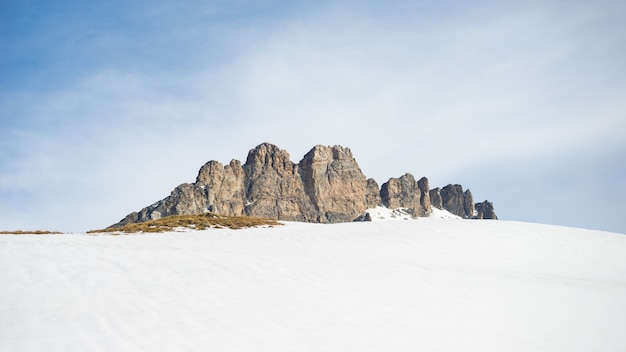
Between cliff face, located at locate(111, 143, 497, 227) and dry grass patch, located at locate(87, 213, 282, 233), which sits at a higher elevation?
cliff face, located at locate(111, 143, 497, 227)

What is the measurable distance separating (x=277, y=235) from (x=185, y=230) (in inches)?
208

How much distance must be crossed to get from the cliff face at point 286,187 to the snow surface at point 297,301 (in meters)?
134

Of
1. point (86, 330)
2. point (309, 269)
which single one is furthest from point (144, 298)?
point (309, 269)

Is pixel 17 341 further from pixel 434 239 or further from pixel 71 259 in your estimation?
pixel 434 239

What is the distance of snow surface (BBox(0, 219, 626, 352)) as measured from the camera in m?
5.56

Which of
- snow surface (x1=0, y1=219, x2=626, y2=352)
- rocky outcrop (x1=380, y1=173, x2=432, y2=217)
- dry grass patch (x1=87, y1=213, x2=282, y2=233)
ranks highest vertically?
rocky outcrop (x1=380, y1=173, x2=432, y2=217)

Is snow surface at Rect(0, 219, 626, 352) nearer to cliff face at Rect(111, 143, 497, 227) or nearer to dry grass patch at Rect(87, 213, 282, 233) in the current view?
dry grass patch at Rect(87, 213, 282, 233)

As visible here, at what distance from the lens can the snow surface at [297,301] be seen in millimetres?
5562

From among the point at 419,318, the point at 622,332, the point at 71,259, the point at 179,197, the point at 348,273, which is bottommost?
the point at 622,332

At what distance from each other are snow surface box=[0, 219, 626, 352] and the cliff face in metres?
134

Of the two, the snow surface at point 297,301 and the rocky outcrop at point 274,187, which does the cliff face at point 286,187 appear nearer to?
the rocky outcrop at point 274,187

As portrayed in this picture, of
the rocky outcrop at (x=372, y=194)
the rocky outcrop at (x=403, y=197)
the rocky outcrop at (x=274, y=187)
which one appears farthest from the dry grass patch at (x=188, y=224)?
the rocky outcrop at (x=403, y=197)

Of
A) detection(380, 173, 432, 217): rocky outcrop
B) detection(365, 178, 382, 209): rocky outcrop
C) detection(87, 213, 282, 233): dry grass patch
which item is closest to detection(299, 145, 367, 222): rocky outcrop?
detection(365, 178, 382, 209): rocky outcrop

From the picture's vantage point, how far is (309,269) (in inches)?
364
